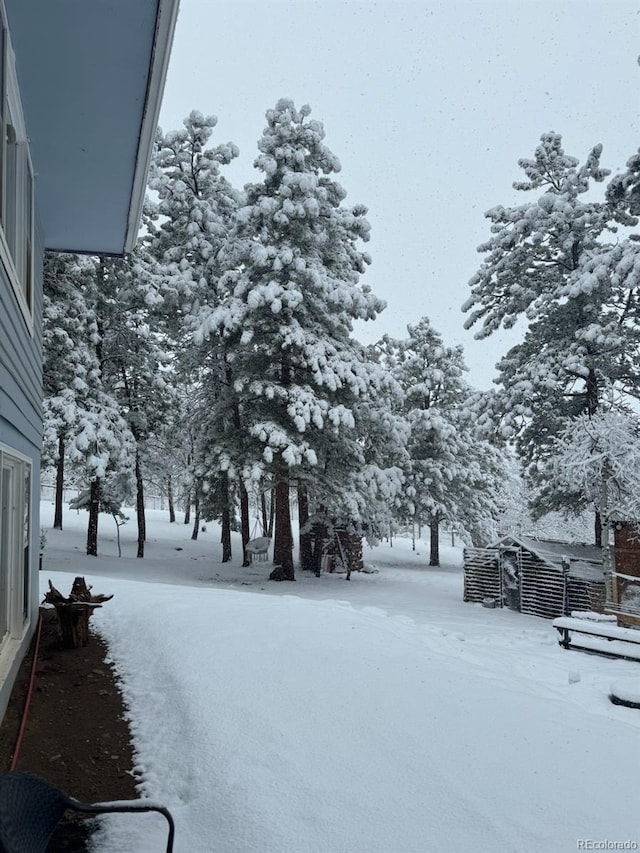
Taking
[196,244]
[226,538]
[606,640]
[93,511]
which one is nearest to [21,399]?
[606,640]

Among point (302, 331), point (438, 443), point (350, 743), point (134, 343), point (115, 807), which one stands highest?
point (134, 343)

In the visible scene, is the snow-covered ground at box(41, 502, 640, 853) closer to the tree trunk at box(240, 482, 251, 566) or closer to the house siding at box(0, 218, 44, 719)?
the house siding at box(0, 218, 44, 719)

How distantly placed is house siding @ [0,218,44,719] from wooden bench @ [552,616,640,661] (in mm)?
8798

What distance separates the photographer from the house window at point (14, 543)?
561cm

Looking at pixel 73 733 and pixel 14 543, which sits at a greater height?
pixel 14 543

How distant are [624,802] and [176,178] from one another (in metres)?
22.8

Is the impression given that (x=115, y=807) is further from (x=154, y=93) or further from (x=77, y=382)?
(x=77, y=382)

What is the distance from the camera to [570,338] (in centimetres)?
1739

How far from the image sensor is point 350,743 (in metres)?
4.58

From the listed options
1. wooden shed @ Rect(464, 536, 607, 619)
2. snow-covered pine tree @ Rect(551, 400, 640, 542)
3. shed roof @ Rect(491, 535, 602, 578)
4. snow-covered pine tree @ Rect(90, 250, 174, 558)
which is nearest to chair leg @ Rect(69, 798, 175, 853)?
snow-covered pine tree @ Rect(551, 400, 640, 542)

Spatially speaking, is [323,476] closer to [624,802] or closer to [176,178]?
[176,178]

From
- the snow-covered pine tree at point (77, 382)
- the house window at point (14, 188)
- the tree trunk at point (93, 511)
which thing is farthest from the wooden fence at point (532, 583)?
the house window at point (14, 188)

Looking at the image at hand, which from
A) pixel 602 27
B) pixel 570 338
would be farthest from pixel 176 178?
pixel 602 27

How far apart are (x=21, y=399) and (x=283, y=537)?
47.9 feet
